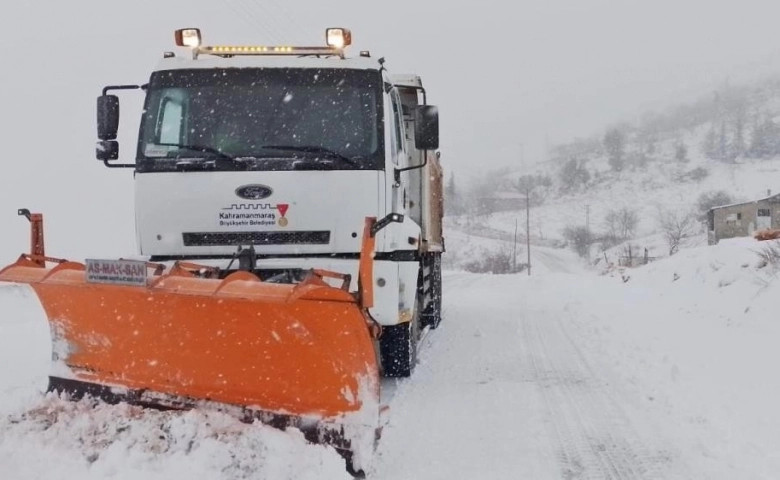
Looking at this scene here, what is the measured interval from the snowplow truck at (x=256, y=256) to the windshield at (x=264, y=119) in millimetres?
11

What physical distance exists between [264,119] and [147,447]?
2835mm

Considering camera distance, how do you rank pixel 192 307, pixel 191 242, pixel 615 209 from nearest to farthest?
pixel 192 307
pixel 191 242
pixel 615 209

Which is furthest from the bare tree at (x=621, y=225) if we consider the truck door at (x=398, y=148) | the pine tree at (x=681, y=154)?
the truck door at (x=398, y=148)

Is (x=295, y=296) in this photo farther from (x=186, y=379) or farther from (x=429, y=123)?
(x=429, y=123)

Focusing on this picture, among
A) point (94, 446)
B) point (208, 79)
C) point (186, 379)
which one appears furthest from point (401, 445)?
point (208, 79)

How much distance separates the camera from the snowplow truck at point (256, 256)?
389 cm

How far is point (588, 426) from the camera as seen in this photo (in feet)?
16.7

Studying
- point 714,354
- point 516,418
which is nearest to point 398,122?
point 516,418

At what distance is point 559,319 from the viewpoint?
11836 millimetres

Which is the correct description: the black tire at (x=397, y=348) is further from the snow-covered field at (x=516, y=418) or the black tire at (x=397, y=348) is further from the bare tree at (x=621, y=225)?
the bare tree at (x=621, y=225)

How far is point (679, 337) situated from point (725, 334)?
0.57 metres

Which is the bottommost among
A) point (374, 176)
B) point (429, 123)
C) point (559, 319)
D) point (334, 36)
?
point (559, 319)

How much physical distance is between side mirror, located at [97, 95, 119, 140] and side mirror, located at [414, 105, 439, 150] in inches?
103

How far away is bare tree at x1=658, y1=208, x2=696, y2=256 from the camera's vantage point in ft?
233
